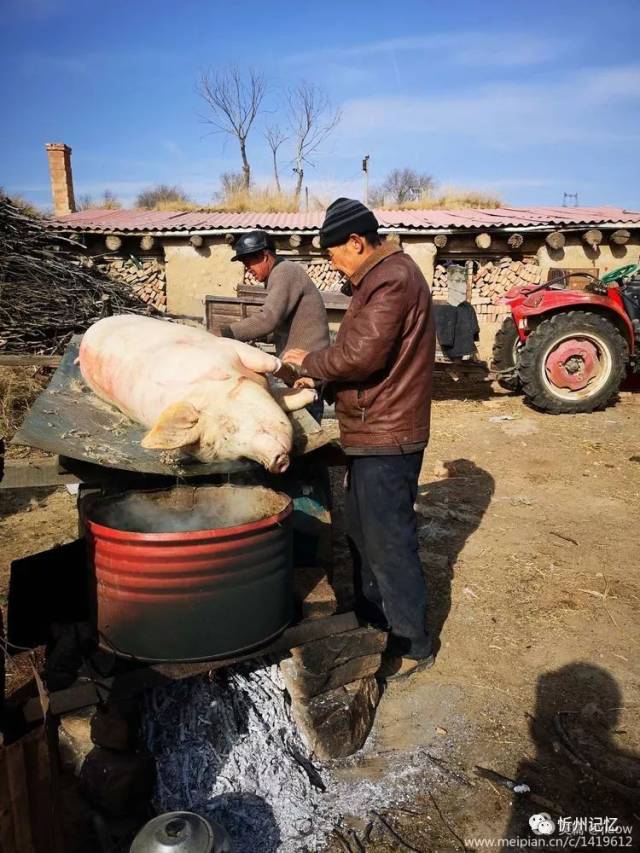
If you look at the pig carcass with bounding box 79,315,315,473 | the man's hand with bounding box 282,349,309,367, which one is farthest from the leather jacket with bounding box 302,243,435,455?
the pig carcass with bounding box 79,315,315,473

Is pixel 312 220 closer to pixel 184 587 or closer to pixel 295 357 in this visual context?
pixel 295 357

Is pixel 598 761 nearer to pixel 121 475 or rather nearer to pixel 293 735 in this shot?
pixel 293 735

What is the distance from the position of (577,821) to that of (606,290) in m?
7.88

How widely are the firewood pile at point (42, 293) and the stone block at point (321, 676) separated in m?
6.49

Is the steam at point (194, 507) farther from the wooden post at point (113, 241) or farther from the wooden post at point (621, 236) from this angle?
the wooden post at point (621, 236)

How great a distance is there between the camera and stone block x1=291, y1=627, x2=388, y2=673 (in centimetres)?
253

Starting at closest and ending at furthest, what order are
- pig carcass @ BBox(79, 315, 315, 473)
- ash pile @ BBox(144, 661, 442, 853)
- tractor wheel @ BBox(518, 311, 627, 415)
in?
1. ash pile @ BBox(144, 661, 442, 853)
2. pig carcass @ BBox(79, 315, 315, 473)
3. tractor wheel @ BBox(518, 311, 627, 415)

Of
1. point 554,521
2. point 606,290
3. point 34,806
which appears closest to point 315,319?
point 554,521

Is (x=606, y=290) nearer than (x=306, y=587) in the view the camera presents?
No

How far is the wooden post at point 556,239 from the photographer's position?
11.4 metres

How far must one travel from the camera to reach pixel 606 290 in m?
8.55

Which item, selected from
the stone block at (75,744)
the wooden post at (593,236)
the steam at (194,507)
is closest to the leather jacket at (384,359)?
the steam at (194,507)

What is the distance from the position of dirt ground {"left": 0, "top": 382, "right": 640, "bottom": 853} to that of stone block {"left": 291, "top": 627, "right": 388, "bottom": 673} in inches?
16.5

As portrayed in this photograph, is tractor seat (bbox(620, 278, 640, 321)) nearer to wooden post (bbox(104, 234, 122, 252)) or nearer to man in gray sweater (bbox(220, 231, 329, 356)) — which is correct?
man in gray sweater (bbox(220, 231, 329, 356))
